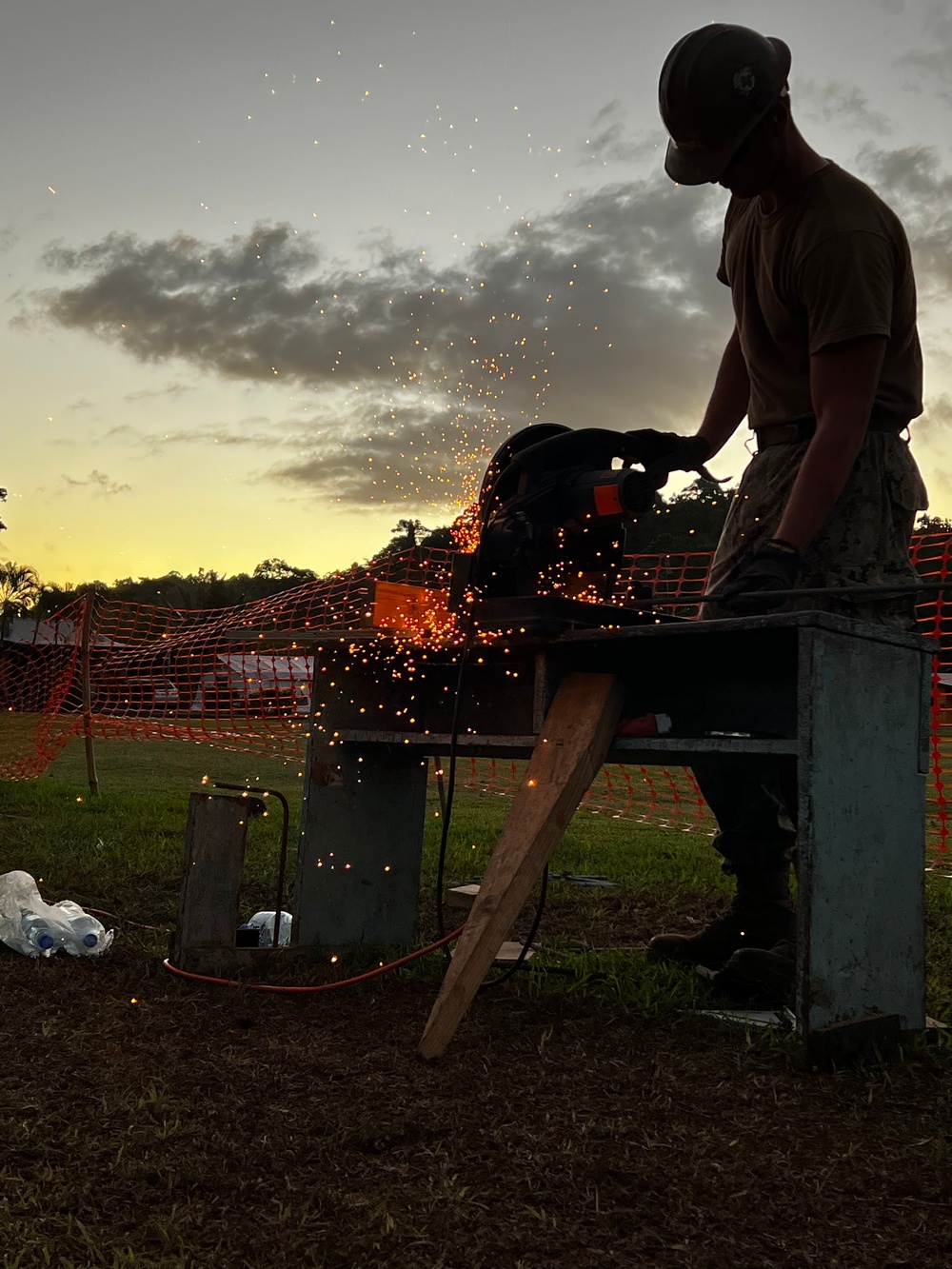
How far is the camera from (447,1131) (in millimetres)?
2268

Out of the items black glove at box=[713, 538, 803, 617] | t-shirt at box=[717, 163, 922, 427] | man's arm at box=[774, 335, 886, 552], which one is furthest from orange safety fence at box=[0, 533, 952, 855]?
black glove at box=[713, 538, 803, 617]

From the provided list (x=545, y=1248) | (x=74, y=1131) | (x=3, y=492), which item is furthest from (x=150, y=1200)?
(x=3, y=492)

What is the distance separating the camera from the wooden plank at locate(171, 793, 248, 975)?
372cm

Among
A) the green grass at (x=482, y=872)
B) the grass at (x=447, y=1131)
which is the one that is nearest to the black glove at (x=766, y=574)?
the grass at (x=447, y=1131)

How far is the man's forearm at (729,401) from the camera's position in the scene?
389 cm

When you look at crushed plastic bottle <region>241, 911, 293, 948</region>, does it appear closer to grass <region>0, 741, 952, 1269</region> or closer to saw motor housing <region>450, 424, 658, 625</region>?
grass <region>0, 741, 952, 1269</region>

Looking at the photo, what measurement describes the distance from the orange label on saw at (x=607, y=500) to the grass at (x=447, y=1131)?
4.82ft

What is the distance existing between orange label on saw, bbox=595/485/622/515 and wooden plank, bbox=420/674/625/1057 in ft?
1.57

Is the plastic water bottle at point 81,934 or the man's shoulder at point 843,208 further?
the plastic water bottle at point 81,934

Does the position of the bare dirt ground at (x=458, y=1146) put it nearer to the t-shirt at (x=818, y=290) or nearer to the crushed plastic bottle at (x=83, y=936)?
the crushed plastic bottle at (x=83, y=936)

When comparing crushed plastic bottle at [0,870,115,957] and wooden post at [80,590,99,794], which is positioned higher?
wooden post at [80,590,99,794]

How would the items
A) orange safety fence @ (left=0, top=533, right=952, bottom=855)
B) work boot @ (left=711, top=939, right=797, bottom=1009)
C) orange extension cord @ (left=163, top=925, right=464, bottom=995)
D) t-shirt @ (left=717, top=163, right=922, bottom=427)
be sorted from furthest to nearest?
orange safety fence @ (left=0, top=533, right=952, bottom=855), orange extension cord @ (left=163, top=925, right=464, bottom=995), work boot @ (left=711, top=939, right=797, bottom=1009), t-shirt @ (left=717, top=163, right=922, bottom=427)

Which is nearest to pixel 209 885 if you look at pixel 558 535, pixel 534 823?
pixel 534 823

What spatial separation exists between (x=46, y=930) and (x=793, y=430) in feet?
10.1
